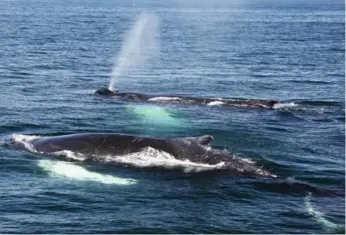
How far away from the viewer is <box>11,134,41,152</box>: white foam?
86.8ft

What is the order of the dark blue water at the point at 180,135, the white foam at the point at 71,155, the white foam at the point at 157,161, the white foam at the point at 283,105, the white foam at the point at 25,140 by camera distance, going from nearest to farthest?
the dark blue water at the point at 180,135, the white foam at the point at 157,161, the white foam at the point at 71,155, the white foam at the point at 25,140, the white foam at the point at 283,105

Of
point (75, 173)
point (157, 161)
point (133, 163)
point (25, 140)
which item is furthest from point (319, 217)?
point (25, 140)

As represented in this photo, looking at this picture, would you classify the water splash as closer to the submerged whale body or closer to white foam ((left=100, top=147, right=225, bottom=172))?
the submerged whale body

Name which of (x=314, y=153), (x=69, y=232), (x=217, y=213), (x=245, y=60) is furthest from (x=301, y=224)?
(x=245, y=60)

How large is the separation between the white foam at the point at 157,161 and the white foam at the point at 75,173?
1286 mm

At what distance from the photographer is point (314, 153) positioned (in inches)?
1086

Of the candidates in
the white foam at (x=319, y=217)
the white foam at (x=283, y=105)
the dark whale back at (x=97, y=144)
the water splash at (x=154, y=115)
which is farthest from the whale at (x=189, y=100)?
the white foam at (x=319, y=217)

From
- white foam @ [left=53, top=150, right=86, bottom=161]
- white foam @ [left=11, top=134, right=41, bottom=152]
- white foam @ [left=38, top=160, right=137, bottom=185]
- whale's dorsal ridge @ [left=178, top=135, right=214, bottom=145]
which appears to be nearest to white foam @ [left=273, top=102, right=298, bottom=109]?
whale's dorsal ridge @ [left=178, top=135, right=214, bottom=145]

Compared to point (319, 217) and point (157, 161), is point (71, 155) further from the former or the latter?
point (319, 217)

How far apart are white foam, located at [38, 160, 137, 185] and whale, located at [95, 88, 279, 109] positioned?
1575cm

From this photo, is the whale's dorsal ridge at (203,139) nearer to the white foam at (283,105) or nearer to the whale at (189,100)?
the whale at (189,100)

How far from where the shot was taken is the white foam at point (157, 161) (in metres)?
23.6

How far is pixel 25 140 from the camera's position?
90.4 ft

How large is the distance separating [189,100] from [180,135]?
8973 mm
